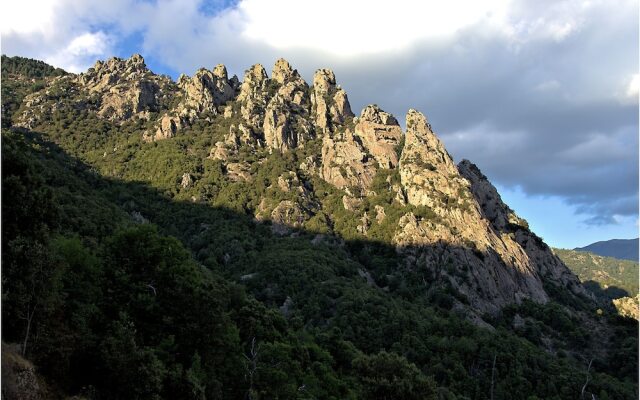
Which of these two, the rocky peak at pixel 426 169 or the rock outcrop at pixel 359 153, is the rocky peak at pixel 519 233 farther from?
the rock outcrop at pixel 359 153

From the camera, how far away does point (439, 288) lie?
13688cm

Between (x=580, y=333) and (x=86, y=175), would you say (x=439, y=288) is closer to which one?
(x=580, y=333)

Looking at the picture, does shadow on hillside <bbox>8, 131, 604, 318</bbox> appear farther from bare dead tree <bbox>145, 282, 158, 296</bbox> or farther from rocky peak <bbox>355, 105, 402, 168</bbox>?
bare dead tree <bbox>145, 282, 158, 296</bbox>

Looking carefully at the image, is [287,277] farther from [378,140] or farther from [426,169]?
[378,140]

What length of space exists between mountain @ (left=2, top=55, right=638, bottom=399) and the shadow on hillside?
2.16ft

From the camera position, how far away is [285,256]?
136000 millimetres

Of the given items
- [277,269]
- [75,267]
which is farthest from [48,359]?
[277,269]

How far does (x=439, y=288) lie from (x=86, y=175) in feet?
364

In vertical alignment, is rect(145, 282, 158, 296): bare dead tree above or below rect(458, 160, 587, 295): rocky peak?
below

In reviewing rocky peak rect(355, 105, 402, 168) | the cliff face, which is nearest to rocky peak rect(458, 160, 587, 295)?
the cliff face

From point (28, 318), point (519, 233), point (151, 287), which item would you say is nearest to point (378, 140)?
point (519, 233)

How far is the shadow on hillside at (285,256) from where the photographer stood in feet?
402

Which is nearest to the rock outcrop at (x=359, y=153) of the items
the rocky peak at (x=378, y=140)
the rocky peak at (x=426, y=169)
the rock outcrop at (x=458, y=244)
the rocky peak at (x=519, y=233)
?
the rocky peak at (x=378, y=140)

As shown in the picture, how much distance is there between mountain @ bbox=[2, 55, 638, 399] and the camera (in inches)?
1330
